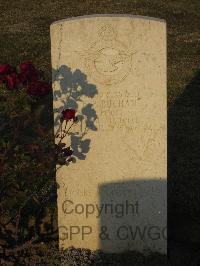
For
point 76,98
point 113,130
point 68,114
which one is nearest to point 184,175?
point 113,130

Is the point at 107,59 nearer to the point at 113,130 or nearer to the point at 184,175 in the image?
the point at 113,130

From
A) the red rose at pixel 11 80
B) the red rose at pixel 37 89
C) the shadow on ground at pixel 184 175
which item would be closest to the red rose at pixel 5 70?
the red rose at pixel 11 80

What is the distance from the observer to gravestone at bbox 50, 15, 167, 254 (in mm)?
3777

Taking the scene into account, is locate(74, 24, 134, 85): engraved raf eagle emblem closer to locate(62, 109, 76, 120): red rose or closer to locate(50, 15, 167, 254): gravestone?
locate(50, 15, 167, 254): gravestone

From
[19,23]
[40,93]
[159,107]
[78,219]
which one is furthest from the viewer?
[19,23]

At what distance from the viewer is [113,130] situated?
395 cm

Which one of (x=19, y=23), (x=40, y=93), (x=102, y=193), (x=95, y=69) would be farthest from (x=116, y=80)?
(x=19, y=23)

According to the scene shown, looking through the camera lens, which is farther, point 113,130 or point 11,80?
point 113,130

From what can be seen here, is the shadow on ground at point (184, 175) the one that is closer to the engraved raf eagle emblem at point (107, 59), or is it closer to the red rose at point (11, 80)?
the engraved raf eagle emblem at point (107, 59)

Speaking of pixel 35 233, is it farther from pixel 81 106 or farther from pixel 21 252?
pixel 81 106

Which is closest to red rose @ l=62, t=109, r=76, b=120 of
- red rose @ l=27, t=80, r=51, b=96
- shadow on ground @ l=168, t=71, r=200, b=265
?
red rose @ l=27, t=80, r=51, b=96

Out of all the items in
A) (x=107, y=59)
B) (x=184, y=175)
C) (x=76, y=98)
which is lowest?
(x=184, y=175)

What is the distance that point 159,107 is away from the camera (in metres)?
3.88

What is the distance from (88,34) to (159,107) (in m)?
0.68
